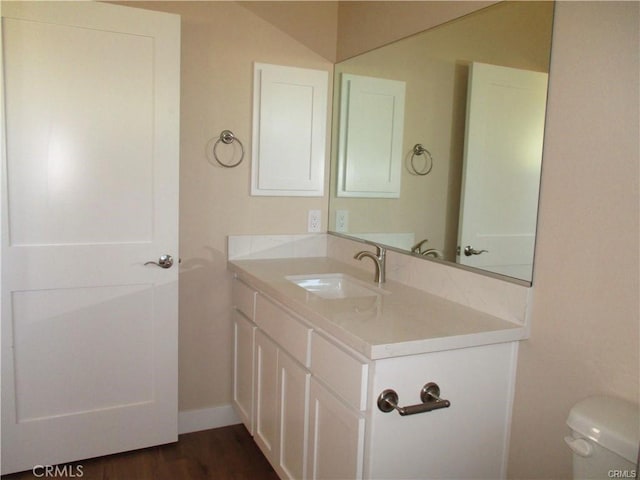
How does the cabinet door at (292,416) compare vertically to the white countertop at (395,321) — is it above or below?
below

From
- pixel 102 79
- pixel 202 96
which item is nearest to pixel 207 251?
pixel 202 96

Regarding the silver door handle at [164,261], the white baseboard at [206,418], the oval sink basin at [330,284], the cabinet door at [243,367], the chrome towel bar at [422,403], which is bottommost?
the white baseboard at [206,418]

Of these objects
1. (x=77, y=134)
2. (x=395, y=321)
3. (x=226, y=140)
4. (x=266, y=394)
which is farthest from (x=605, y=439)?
(x=77, y=134)

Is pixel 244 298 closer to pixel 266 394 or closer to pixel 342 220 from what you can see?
pixel 266 394

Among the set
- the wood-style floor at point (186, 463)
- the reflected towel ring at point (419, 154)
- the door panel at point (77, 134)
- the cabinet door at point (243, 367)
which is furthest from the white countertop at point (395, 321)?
the wood-style floor at point (186, 463)

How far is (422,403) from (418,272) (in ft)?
2.23

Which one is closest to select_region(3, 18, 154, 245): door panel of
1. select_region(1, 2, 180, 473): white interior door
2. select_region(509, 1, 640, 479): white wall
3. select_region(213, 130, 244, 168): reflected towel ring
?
select_region(1, 2, 180, 473): white interior door

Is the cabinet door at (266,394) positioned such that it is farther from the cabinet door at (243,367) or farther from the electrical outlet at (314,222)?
the electrical outlet at (314,222)

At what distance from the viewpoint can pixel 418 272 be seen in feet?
6.56

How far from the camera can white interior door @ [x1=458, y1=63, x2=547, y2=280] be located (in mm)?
1517

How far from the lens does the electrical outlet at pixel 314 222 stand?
2.69m

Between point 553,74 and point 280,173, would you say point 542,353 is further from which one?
point 280,173

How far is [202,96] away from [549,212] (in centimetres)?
163

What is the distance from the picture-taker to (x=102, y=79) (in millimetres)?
2084
